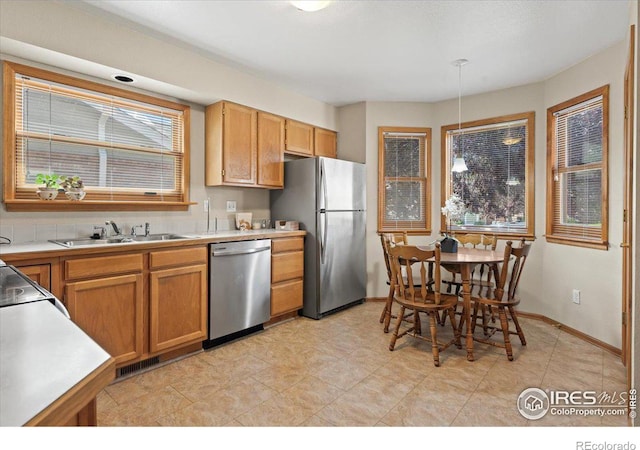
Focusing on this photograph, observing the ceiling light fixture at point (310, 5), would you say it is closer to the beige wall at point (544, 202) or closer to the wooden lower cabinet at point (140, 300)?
the wooden lower cabinet at point (140, 300)

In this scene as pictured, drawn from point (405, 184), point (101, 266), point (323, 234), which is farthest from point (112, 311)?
point (405, 184)

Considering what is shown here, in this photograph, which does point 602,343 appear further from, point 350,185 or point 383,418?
point 350,185

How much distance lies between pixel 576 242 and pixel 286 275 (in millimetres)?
2837

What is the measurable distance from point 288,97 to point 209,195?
150 centimetres

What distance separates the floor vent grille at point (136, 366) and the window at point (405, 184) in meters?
3.03

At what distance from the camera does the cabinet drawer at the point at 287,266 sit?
3.52 meters

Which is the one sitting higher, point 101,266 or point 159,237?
point 159,237

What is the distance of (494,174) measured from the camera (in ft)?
13.7

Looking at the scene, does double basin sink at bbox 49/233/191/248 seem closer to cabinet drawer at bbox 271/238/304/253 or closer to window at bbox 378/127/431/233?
cabinet drawer at bbox 271/238/304/253

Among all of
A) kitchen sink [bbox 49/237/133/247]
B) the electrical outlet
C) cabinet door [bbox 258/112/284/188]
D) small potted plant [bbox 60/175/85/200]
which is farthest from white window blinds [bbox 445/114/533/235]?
small potted plant [bbox 60/175/85/200]

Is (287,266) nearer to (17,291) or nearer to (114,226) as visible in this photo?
(114,226)
